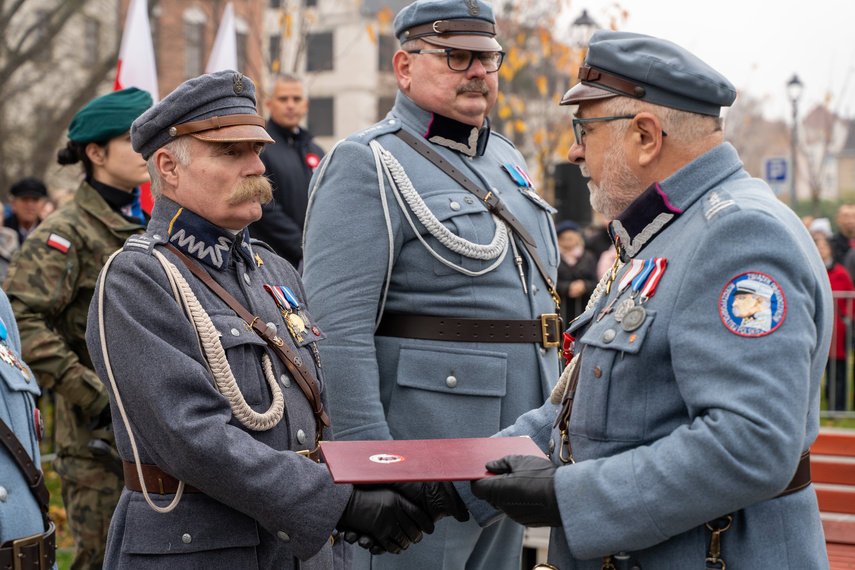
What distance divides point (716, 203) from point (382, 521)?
47.0 inches

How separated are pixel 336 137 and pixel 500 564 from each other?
113ft

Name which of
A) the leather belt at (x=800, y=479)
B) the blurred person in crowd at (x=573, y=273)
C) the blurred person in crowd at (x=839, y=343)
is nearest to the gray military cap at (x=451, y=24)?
the leather belt at (x=800, y=479)

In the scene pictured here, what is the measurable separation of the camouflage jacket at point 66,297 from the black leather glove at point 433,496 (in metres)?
1.96

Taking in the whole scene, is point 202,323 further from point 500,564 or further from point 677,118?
point 500,564

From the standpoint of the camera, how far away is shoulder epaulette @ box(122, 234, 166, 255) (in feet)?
8.02

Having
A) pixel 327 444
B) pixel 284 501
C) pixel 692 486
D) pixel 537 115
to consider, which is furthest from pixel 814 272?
pixel 537 115

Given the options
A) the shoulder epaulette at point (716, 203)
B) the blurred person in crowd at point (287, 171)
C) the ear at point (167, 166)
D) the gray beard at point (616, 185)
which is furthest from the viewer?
the blurred person in crowd at point (287, 171)

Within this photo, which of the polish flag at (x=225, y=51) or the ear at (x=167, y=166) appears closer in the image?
the ear at (x=167, y=166)

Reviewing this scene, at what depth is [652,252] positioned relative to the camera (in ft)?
6.76

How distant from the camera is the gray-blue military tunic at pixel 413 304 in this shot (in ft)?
10.1

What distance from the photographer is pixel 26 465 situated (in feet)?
7.91

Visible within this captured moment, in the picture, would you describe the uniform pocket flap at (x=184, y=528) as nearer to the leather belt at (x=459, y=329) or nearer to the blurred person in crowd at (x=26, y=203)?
the leather belt at (x=459, y=329)

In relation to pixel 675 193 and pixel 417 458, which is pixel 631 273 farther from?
pixel 417 458

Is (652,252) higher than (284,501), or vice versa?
(652,252)
